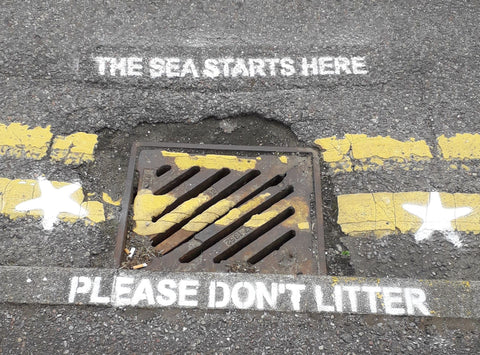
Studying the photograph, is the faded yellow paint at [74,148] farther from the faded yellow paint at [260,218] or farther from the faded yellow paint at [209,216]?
the faded yellow paint at [260,218]

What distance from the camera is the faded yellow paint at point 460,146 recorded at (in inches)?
107

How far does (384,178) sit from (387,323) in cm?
87

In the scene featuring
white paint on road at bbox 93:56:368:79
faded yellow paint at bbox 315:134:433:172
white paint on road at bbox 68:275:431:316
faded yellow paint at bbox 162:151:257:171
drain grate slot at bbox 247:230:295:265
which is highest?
white paint on road at bbox 93:56:368:79

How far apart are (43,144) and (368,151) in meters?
1.93

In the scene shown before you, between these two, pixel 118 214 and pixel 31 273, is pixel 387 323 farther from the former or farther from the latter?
pixel 31 273

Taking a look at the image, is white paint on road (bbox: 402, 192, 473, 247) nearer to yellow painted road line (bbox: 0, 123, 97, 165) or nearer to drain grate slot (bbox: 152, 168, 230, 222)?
drain grate slot (bbox: 152, 168, 230, 222)

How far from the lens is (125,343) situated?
2.02 meters

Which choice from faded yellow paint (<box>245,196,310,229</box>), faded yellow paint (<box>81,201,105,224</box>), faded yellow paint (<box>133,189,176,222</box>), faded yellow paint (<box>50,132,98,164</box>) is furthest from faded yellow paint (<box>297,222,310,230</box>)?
faded yellow paint (<box>50,132,98,164</box>)

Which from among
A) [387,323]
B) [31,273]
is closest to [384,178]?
[387,323]

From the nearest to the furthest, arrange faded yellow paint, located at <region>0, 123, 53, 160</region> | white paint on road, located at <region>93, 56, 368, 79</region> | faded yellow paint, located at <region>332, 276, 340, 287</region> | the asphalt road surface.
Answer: the asphalt road surface, faded yellow paint, located at <region>332, 276, 340, 287</region>, faded yellow paint, located at <region>0, 123, 53, 160</region>, white paint on road, located at <region>93, 56, 368, 79</region>

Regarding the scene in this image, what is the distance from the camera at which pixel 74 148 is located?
105 inches

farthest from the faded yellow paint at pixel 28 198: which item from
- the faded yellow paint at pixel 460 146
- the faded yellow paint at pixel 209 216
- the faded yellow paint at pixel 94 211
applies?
the faded yellow paint at pixel 460 146

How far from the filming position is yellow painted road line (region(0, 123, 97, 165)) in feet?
8.59

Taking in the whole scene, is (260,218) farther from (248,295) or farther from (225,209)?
(248,295)
